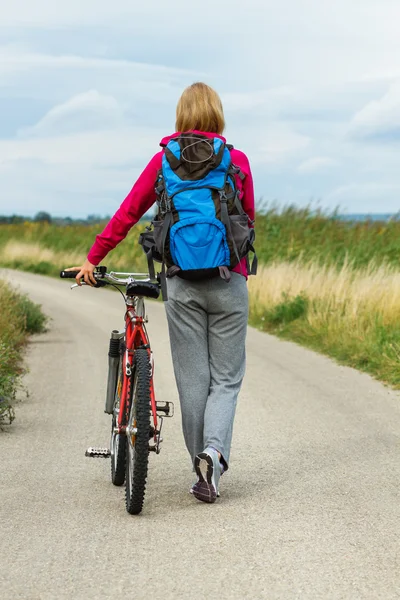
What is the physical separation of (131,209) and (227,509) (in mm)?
1670

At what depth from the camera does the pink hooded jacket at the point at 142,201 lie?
18.0 ft

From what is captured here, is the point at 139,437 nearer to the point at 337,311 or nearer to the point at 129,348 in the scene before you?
the point at 129,348

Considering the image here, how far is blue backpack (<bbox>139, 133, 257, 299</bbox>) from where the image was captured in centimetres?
529

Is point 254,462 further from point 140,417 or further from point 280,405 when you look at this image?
point 280,405

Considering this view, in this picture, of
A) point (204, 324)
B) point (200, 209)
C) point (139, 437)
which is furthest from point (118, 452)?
point (200, 209)

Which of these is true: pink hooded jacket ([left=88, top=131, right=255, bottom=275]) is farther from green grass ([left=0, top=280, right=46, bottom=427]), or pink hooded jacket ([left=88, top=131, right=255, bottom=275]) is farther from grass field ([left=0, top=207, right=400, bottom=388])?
grass field ([left=0, top=207, right=400, bottom=388])

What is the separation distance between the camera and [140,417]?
201 inches

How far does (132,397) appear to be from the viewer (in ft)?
17.9

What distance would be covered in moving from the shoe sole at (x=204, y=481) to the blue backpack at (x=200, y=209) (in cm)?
95

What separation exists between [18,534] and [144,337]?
121 cm

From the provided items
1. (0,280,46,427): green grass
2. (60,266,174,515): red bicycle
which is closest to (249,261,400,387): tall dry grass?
(0,280,46,427): green grass

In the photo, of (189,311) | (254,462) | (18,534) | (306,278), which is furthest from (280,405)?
(306,278)

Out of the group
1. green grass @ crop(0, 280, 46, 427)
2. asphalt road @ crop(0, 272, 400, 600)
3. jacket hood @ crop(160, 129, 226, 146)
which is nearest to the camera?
asphalt road @ crop(0, 272, 400, 600)

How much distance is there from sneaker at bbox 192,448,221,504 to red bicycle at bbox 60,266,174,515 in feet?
0.87
